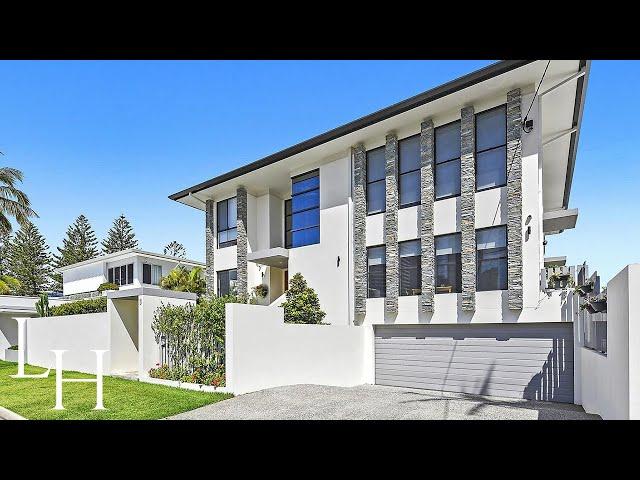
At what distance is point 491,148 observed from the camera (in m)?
12.0

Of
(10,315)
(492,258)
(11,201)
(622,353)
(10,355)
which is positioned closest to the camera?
(622,353)

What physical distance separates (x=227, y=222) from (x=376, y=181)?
7419 mm

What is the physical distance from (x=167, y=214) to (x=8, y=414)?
16.7 meters

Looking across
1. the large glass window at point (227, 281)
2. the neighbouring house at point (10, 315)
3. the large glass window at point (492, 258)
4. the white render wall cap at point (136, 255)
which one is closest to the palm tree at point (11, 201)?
the neighbouring house at point (10, 315)

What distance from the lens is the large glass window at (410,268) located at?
13102 mm

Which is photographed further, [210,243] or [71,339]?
[210,243]

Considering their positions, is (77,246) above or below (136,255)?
above

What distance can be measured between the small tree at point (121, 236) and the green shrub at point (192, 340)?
4509 cm

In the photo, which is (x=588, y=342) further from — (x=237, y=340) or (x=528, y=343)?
(x=237, y=340)

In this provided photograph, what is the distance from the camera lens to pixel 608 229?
13.6 metres

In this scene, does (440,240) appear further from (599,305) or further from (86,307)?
(86,307)

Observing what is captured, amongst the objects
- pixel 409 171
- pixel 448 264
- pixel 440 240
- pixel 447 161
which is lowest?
pixel 448 264

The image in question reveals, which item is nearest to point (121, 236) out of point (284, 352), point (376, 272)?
point (376, 272)
